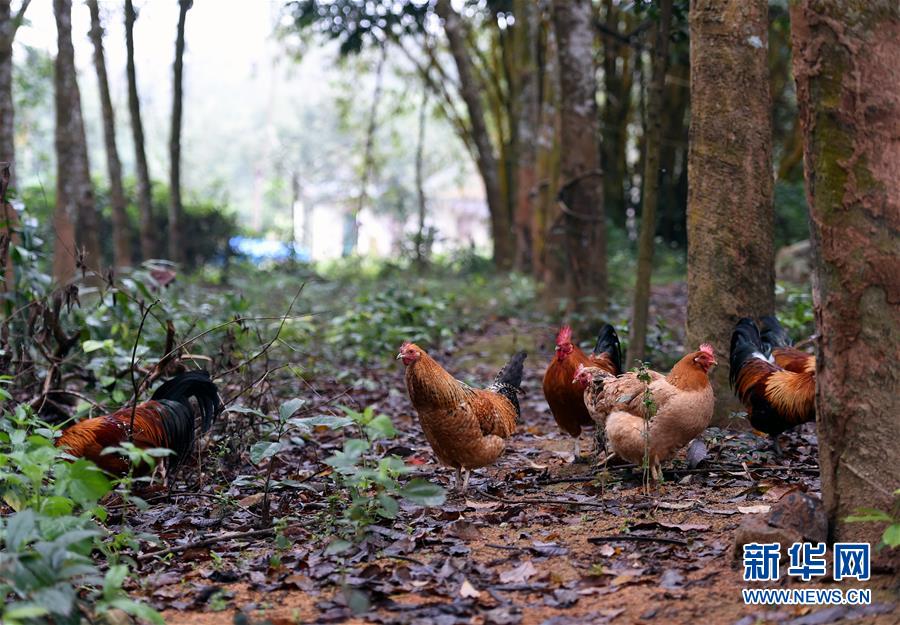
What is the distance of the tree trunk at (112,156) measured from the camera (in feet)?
50.8

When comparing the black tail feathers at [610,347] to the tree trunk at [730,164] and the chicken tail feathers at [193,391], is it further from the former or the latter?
the chicken tail feathers at [193,391]

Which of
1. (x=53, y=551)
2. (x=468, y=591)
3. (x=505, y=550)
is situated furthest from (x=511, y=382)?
(x=53, y=551)

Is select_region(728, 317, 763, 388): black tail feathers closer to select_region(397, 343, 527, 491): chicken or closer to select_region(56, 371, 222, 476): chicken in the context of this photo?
select_region(397, 343, 527, 491): chicken

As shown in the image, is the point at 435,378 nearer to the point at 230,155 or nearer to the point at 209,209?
the point at 209,209

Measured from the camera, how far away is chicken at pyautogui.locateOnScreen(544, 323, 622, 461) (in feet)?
20.0

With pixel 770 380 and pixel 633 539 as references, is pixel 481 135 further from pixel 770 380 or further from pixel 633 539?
pixel 633 539

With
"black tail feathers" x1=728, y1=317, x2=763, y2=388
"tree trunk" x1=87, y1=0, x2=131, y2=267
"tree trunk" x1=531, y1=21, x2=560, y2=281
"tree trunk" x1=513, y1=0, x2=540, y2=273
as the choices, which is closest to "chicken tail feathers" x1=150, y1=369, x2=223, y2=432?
"black tail feathers" x1=728, y1=317, x2=763, y2=388

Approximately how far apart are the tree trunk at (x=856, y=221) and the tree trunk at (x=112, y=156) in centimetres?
1351

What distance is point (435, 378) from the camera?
5.19 meters

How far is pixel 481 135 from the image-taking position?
60.2 ft

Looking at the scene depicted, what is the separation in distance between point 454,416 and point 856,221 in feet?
8.16

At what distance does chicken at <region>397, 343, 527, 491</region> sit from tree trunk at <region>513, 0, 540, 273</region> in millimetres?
10534

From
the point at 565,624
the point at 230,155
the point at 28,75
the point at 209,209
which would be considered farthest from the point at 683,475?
the point at 230,155

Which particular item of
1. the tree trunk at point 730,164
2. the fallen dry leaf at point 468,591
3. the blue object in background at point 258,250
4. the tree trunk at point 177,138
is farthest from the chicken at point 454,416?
the blue object in background at point 258,250
